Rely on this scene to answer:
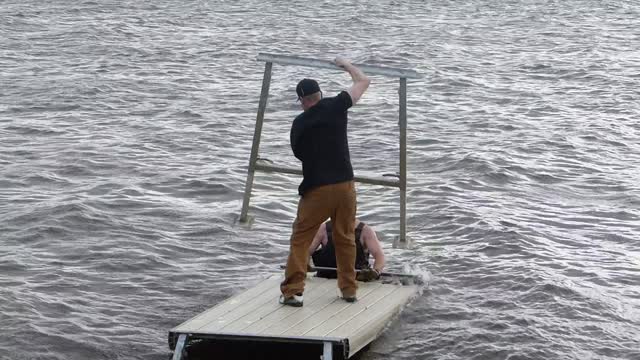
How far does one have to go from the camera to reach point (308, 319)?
34.7ft

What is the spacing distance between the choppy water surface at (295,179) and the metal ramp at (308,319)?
1.37ft

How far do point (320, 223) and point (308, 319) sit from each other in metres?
0.90

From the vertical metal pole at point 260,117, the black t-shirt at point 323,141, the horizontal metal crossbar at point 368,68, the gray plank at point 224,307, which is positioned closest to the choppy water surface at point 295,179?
the gray plank at point 224,307

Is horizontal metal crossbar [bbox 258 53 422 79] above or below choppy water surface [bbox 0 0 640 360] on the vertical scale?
above

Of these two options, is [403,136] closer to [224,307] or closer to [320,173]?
[320,173]

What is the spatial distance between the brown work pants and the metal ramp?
0.93 ft

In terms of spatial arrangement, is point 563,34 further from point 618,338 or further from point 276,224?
point 618,338

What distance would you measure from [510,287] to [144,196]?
628 cm

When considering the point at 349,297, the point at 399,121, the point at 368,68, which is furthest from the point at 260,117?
the point at 349,297

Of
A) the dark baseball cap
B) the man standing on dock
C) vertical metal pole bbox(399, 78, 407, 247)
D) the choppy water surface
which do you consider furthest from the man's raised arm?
the choppy water surface

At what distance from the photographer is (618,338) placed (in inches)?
468

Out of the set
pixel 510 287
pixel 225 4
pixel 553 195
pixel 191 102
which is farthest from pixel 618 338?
pixel 225 4

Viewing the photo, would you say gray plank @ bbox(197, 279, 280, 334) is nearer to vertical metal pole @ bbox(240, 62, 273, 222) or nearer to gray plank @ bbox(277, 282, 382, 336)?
gray plank @ bbox(277, 282, 382, 336)

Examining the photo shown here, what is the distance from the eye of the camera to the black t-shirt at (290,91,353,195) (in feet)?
34.7
